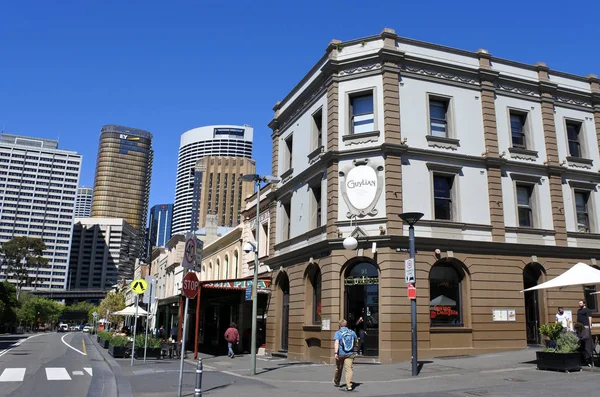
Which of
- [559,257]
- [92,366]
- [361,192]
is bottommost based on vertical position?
[92,366]

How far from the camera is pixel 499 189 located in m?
21.8

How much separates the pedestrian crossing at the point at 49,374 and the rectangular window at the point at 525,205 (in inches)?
715

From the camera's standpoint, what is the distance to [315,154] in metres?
23.4

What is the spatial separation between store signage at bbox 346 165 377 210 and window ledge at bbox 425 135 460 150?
9.65 ft

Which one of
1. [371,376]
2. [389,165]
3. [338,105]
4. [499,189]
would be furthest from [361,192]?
[371,376]

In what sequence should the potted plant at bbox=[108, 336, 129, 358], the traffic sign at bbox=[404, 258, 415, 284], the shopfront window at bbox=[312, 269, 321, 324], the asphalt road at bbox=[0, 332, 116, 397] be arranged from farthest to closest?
the potted plant at bbox=[108, 336, 129, 358] → the shopfront window at bbox=[312, 269, 321, 324] → the traffic sign at bbox=[404, 258, 415, 284] → the asphalt road at bbox=[0, 332, 116, 397]

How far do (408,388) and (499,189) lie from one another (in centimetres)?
1197

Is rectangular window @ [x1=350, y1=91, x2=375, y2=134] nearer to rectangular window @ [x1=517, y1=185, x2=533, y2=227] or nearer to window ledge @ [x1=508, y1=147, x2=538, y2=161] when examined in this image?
window ledge @ [x1=508, y1=147, x2=538, y2=161]

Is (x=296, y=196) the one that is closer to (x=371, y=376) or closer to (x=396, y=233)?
(x=396, y=233)

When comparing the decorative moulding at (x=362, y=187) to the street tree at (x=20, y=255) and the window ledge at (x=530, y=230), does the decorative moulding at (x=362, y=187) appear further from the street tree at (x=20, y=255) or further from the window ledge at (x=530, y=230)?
the street tree at (x=20, y=255)

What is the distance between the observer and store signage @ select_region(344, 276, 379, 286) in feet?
64.9

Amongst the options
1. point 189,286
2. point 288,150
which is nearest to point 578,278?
point 189,286

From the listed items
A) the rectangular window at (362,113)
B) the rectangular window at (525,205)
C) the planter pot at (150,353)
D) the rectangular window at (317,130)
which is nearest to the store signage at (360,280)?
the rectangular window at (362,113)

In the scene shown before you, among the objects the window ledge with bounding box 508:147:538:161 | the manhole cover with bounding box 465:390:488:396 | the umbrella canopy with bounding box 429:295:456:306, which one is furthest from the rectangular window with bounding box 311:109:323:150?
the manhole cover with bounding box 465:390:488:396
